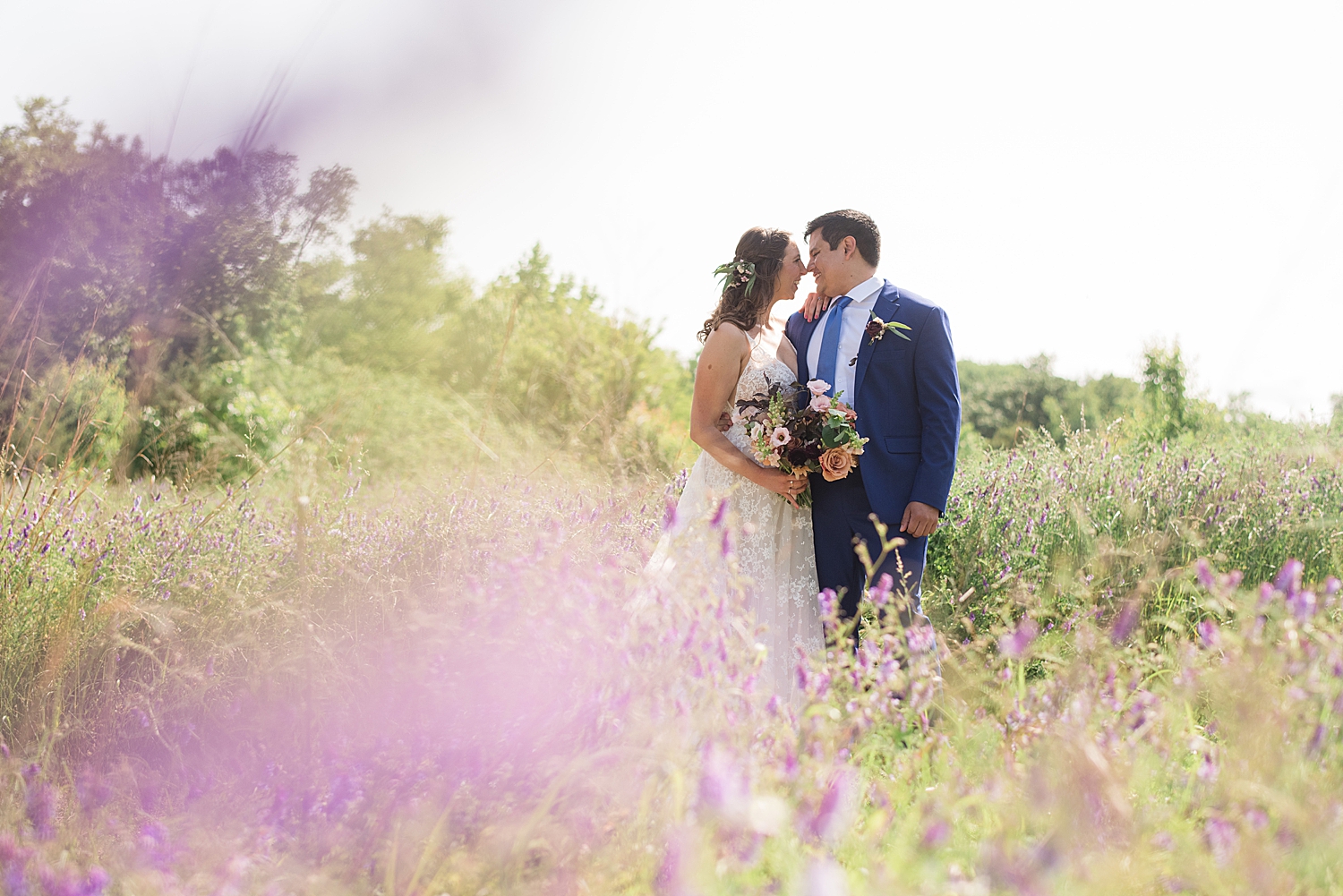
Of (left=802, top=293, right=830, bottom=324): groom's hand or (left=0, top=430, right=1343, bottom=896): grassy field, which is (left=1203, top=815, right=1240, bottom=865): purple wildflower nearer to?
(left=0, top=430, right=1343, bottom=896): grassy field

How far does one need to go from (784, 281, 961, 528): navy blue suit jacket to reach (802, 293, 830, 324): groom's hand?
28 centimetres

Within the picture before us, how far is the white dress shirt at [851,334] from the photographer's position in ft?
10.9

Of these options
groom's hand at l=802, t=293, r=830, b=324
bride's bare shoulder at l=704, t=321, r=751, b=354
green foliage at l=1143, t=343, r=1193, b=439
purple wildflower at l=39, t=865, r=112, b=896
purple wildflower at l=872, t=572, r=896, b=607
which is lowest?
purple wildflower at l=39, t=865, r=112, b=896

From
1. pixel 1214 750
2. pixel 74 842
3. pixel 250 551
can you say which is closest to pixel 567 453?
pixel 250 551

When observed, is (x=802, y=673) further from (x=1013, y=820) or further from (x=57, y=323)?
(x=57, y=323)

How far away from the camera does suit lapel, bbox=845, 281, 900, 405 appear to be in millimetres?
3279

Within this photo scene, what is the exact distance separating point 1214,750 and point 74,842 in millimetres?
2704

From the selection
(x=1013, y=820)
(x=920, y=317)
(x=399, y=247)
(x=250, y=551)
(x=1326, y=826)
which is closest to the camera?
(x=1326, y=826)

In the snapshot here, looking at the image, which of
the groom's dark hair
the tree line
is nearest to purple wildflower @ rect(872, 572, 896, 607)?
the groom's dark hair

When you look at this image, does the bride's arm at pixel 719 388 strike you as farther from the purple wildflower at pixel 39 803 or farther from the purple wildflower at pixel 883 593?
the purple wildflower at pixel 39 803

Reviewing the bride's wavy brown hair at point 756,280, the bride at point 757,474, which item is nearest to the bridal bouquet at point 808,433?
the bride at point 757,474

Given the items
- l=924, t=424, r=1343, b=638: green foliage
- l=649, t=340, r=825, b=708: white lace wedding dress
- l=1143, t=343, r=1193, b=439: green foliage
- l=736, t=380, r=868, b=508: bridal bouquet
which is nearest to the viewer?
l=736, t=380, r=868, b=508: bridal bouquet

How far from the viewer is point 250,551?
3.79 metres

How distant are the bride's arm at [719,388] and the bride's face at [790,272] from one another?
0.37 m
